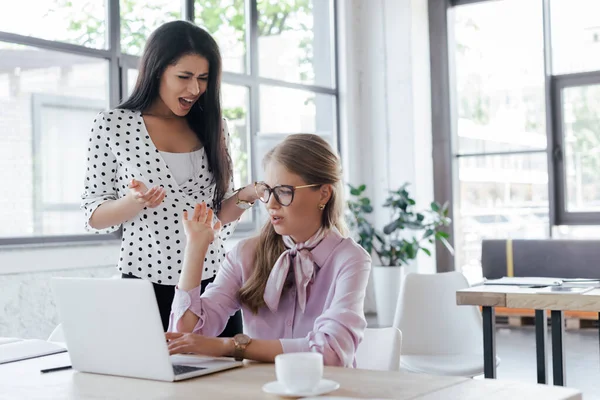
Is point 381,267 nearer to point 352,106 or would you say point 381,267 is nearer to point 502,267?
point 502,267

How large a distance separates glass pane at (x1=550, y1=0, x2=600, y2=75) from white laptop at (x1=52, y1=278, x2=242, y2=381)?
18.3ft

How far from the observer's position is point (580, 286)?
2.75 metres

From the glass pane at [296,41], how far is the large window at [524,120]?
110cm

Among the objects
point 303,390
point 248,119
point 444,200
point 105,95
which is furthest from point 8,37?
point 444,200

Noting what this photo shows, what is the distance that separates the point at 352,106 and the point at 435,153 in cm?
83

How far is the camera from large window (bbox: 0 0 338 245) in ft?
13.7

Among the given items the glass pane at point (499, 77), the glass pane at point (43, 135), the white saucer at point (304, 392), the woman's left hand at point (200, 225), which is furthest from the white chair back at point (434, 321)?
the glass pane at point (499, 77)

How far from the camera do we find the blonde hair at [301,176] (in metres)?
1.83

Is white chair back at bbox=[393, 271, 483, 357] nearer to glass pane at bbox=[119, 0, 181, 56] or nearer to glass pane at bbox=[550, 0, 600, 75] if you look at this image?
glass pane at bbox=[119, 0, 181, 56]

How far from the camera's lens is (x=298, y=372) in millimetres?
1194

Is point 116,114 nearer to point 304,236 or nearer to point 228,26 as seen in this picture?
point 304,236

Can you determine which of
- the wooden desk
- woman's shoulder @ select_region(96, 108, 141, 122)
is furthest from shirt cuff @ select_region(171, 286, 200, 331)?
the wooden desk

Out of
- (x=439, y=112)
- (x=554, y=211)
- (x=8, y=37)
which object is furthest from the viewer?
(x=439, y=112)

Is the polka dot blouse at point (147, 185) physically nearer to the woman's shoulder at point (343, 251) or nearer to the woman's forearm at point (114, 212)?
the woman's forearm at point (114, 212)
